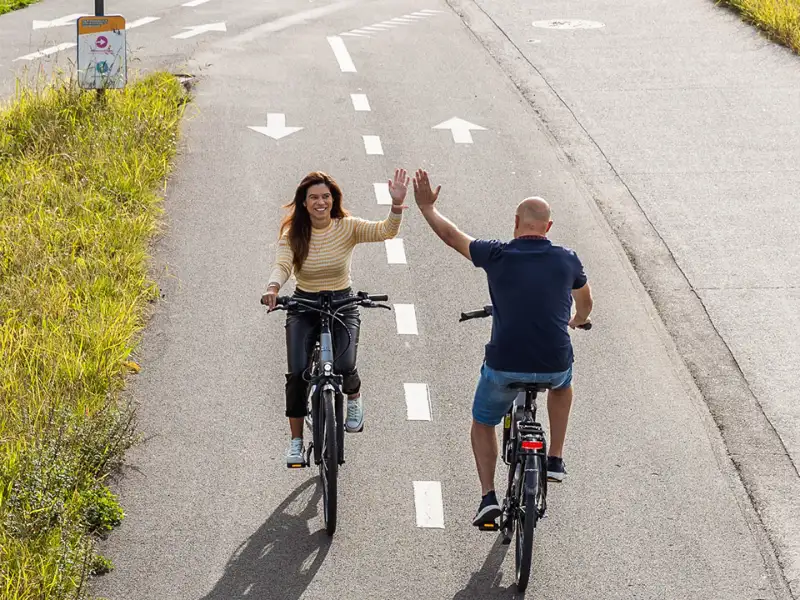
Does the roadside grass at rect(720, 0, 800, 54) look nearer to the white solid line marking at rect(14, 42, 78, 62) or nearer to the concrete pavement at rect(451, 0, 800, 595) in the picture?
the concrete pavement at rect(451, 0, 800, 595)

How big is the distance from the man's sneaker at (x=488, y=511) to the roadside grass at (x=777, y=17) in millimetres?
14058

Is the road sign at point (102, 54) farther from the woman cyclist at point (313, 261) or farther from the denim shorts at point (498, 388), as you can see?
the denim shorts at point (498, 388)

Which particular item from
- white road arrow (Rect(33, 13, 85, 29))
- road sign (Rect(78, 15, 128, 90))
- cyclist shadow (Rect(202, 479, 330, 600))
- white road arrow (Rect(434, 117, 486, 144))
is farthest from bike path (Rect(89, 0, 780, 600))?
white road arrow (Rect(33, 13, 85, 29))

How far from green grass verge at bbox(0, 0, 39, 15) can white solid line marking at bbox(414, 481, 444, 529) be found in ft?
57.2

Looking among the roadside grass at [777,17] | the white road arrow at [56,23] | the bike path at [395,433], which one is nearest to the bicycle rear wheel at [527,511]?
the bike path at [395,433]

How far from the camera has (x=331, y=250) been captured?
741cm

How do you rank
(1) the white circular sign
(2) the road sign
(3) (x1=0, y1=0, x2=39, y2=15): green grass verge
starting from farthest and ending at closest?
(3) (x1=0, y1=0, x2=39, y2=15): green grass verge → (1) the white circular sign → (2) the road sign

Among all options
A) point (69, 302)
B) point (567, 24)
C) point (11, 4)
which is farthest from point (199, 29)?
point (69, 302)

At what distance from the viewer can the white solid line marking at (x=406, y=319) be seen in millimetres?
9914

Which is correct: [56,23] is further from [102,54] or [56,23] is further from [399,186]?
[399,186]

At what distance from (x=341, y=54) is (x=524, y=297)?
13.4 meters

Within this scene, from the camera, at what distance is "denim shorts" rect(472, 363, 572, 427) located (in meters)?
6.50

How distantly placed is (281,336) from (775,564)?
14.2 ft

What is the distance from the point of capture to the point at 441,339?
385 inches
